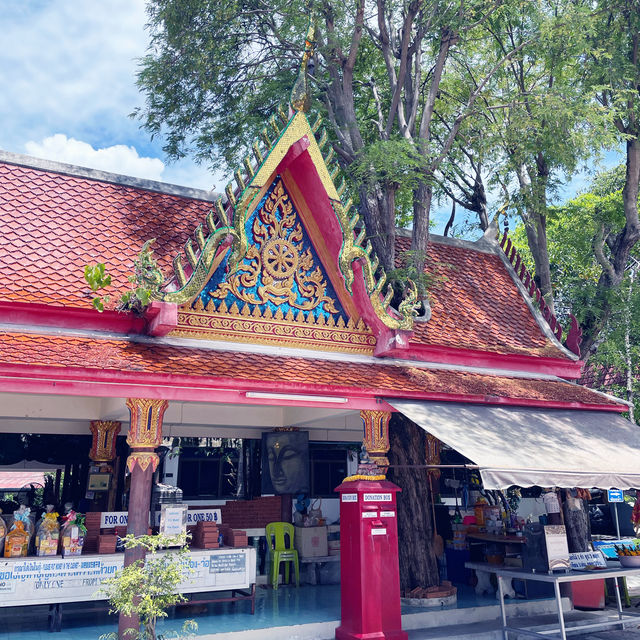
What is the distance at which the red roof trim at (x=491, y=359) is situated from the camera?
28.7ft

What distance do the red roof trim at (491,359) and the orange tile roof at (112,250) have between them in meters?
0.10

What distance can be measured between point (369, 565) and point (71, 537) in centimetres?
324

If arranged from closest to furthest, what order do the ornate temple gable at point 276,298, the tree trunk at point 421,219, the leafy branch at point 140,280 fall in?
1. the leafy branch at point 140,280
2. the ornate temple gable at point 276,298
3. the tree trunk at point 421,219

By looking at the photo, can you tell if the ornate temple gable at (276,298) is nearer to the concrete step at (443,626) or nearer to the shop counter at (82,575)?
the shop counter at (82,575)

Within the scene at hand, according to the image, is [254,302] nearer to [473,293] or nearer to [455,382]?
[455,382]

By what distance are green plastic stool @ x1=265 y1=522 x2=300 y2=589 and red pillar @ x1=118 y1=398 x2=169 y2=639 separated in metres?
3.76

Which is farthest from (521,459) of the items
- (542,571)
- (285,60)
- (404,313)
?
(285,60)

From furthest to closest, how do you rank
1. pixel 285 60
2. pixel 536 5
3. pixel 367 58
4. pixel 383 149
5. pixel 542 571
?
pixel 367 58 → pixel 285 60 → pixel 536 5 → pixel 383 149 → pixel 542 571

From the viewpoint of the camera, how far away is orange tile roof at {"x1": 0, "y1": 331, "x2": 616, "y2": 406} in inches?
240

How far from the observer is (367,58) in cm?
1321

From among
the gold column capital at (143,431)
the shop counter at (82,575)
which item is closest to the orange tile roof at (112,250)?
the gold column capital at (143,431)

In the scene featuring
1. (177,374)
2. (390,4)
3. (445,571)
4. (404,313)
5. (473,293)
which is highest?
(390,4)

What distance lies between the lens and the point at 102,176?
360 inches

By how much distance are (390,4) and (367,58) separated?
122 inches
